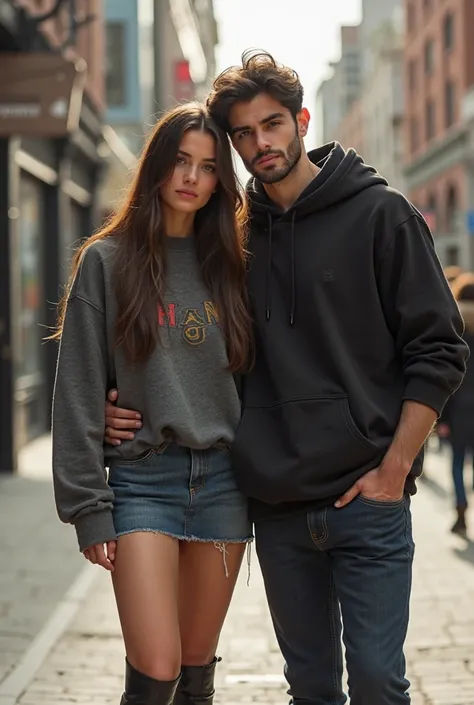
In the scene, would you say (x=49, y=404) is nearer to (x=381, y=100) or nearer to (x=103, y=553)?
(x=103, y=553)

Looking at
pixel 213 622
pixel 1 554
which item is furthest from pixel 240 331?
pixel 1 554

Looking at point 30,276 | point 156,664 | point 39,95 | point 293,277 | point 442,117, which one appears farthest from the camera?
point 442,117

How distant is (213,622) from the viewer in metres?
3.67

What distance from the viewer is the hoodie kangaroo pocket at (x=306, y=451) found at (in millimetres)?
3426

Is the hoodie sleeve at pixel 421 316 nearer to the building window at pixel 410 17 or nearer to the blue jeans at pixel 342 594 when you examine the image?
the blue jeans at pixel 342 594

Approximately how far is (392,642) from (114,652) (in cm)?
285

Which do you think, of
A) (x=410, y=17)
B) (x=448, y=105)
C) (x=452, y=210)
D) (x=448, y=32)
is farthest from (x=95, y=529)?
(x=410, y=17)

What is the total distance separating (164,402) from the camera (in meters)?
3.49

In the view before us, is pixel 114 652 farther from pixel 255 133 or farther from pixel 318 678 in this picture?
pixel 255 133

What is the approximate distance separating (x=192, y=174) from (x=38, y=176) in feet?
38.6

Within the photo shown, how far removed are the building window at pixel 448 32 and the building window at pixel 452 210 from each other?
5.74 m

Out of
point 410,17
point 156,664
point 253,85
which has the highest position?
point 410,17

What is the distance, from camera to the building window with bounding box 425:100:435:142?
1959 inches

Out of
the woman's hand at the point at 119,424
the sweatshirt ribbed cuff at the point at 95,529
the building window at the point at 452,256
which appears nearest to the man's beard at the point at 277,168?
the woman's hand at the point at 119,424
